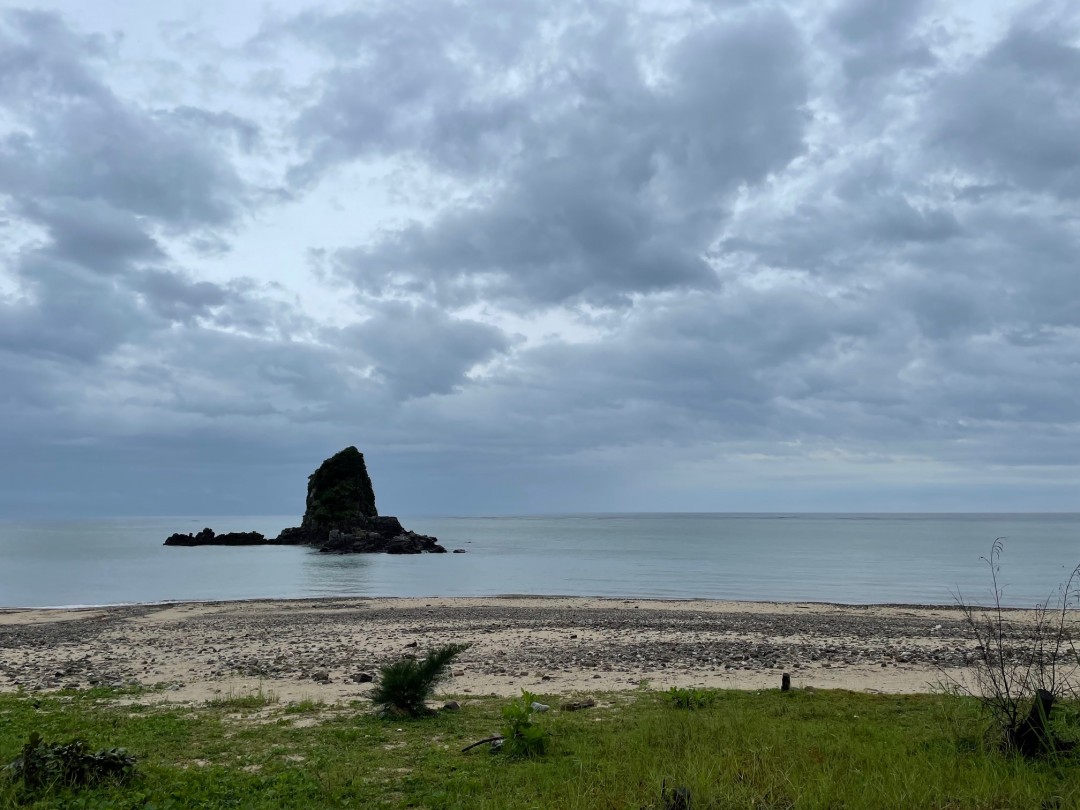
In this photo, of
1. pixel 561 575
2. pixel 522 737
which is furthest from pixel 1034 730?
pixel 561 575

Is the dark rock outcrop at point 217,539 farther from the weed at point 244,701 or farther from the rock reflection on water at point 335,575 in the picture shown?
the weed at point 244,701

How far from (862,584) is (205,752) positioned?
2387 inches

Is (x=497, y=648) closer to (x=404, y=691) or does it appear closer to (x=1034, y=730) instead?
(x=404, y=691)

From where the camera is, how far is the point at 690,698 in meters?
13.1

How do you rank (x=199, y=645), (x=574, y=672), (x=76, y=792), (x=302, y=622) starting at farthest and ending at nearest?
(x=302, y=622)
(x=199, y=645)
(x=574, y=672)
(x=76, y=792)

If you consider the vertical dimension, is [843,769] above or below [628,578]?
above

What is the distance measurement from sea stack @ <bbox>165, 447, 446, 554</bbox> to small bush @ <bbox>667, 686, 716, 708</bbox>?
116m

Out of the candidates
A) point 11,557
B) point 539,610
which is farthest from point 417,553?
point 539,610

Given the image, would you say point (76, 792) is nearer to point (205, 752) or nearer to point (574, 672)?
point (205, 752)

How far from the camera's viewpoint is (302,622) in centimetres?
3366

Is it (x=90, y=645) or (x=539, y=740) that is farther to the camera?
(x=90, y=645)

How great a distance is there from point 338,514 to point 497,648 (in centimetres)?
12630

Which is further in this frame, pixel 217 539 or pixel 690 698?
pixel 217 539

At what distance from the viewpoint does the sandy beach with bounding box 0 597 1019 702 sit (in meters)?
17.4
